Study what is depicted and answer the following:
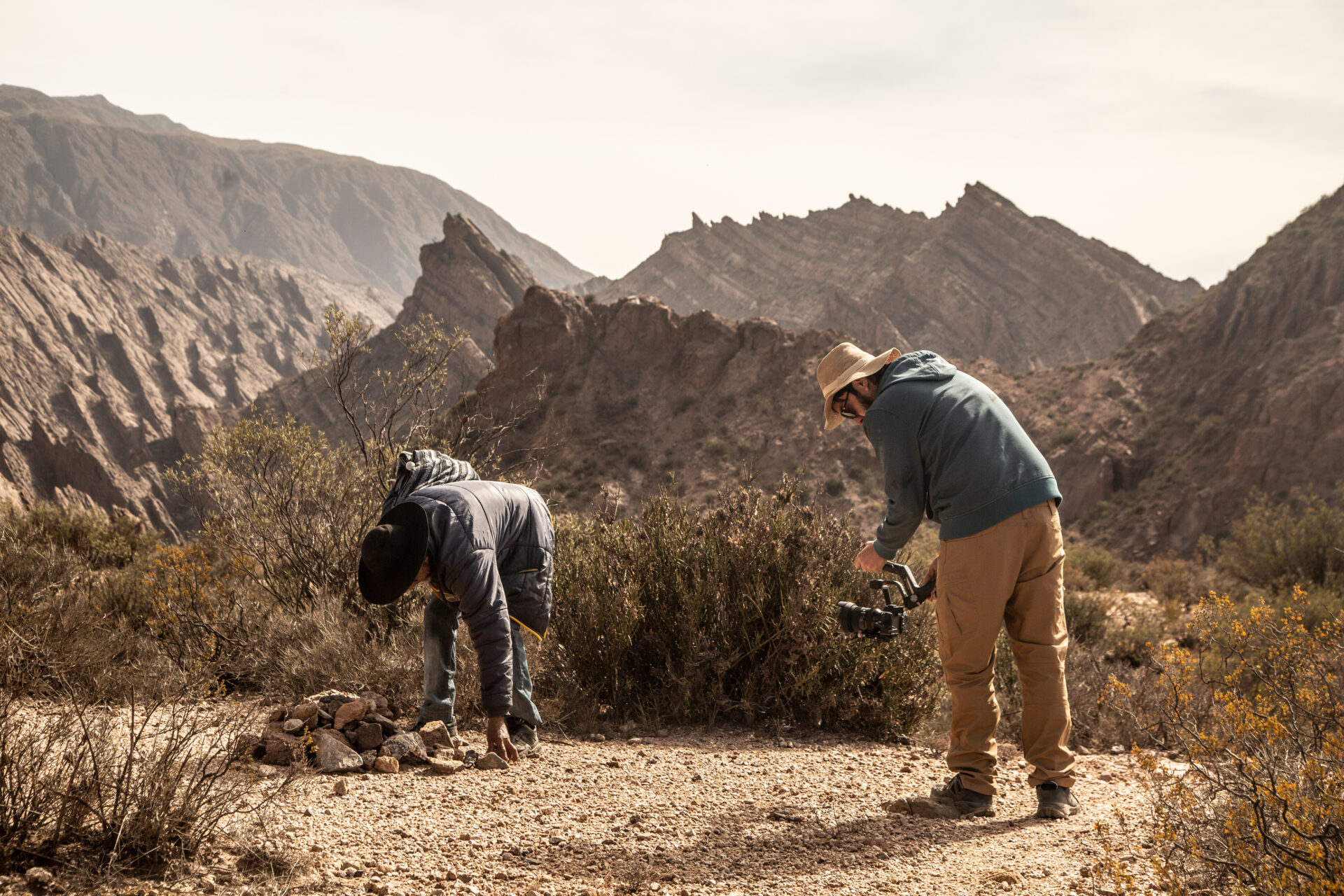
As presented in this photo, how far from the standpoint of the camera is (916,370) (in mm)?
3562

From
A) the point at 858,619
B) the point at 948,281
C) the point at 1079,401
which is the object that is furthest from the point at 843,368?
the point at 948,281

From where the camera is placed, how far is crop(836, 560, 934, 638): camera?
3.62 m

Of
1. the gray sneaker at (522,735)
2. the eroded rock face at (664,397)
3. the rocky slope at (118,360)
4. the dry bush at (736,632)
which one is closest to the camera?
the gray sneaker at (522,735)

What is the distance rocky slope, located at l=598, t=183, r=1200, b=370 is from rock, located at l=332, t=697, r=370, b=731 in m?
60.7

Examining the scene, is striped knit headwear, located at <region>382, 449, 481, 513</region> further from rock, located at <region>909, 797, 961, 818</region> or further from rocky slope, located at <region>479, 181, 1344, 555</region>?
rocky slope, located at <region>479, 181, 1344, 555</region>

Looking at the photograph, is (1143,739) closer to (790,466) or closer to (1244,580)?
(1244,580)

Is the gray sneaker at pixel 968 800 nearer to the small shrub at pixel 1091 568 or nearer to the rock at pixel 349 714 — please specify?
the rock at pixel 349 714

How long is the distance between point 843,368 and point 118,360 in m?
95.8

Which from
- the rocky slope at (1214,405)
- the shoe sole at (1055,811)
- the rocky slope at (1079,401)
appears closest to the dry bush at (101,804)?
the shoe sole at (1055,811)

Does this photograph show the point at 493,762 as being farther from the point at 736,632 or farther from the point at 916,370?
the point at 916,370

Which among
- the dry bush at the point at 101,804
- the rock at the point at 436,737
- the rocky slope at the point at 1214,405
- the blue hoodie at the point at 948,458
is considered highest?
the rocky slope at the point at 1214,405

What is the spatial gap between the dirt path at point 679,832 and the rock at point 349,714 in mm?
485

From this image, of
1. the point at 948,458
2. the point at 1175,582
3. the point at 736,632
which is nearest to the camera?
the point at 948,458

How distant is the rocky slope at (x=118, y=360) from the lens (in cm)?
5862
